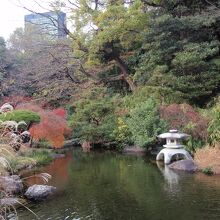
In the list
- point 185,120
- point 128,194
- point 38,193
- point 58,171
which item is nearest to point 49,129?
point 58,171

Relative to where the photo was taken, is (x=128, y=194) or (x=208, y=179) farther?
(x=208, y=179)

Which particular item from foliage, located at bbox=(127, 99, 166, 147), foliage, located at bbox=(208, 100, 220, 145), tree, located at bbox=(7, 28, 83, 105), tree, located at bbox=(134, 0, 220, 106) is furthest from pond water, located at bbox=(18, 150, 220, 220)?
tree, located at bbox=(7, 28, 83, 105)

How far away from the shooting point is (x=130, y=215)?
8086mm

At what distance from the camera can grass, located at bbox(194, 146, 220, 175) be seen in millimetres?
11961

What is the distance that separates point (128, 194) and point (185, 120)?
632 cm

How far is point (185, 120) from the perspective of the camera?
604 inches

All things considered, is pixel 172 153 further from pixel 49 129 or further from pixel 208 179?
pixel 49 129

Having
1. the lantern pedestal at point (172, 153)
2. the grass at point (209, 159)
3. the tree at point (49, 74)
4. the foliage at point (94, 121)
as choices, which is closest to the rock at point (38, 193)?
the grass at point (209, 159)

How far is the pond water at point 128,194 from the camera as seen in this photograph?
816 cm

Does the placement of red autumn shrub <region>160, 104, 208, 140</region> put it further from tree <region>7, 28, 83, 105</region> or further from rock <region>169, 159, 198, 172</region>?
tree <region>7, 28, 83, 105</region>

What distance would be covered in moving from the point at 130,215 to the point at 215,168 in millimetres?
4729

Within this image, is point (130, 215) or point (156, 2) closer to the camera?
point (130, 215)

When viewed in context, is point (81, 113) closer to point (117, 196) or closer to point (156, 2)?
point (156, 2)

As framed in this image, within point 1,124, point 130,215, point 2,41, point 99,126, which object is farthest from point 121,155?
point 2,41
